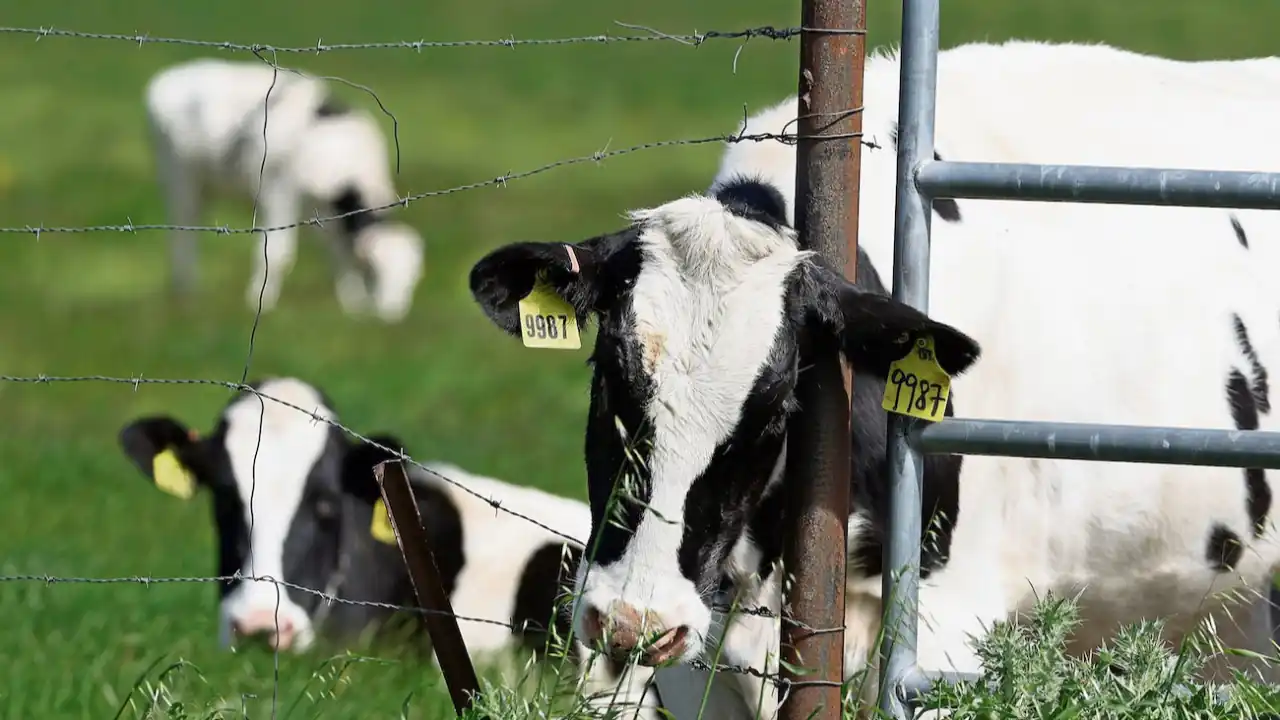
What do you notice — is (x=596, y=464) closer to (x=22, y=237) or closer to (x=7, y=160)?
(x=22, y=237)

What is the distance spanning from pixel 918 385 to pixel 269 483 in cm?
389

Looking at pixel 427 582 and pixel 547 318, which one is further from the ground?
pixel 547 318

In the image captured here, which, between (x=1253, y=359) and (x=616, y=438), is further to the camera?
(x=1253, y=359)

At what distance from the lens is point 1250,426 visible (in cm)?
470

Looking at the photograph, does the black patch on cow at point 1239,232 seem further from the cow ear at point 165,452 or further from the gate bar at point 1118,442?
the cow ear at point 165,452

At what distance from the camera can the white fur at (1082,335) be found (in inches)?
169

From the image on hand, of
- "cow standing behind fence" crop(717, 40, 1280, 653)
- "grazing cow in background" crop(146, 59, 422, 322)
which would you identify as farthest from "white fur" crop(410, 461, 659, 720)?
"grazing cow in background" crop(146, 59, 422, 322)

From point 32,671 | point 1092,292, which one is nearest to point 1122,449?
point 1092,292

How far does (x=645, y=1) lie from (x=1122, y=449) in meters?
32.5

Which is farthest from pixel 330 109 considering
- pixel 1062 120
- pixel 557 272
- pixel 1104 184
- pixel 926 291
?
pixel 1104 184

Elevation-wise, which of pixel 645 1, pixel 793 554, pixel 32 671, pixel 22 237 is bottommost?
pixel 32 671

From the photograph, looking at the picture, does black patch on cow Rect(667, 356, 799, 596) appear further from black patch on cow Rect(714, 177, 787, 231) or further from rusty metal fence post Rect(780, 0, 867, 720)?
black patch on cow Rect(714, 177, 787, 231)

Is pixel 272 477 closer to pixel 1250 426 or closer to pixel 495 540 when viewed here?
pixel 495 540

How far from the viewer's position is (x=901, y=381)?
11.4 ft
